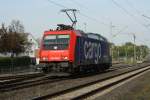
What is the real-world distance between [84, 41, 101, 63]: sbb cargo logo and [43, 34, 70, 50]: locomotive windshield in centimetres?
264

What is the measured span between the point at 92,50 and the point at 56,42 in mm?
5234

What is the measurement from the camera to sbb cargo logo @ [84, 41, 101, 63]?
102 feet

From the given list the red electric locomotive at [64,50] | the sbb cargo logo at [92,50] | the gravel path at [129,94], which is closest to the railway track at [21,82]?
the red electric locomotive at [64,50]

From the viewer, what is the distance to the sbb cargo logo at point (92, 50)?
102 ft

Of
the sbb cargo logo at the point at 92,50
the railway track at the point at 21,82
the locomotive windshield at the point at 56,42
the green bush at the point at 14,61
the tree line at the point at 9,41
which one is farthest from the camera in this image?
the tree line at the point at 9,41

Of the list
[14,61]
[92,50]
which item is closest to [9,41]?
[14,61]

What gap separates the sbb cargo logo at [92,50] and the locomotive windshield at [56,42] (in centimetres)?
264

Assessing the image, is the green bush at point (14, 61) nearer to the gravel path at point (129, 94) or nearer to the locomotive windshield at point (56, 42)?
the locomotive windshield at point (56, 42)

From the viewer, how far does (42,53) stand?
2884 centimetres

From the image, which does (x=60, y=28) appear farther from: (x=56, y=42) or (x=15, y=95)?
(x=15, y=95)

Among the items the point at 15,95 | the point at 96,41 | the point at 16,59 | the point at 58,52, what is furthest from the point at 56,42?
the point at 16,59

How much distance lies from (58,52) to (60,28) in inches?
91.8

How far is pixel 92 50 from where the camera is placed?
3309cm

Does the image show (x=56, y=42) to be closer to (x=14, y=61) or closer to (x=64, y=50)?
(x=64, y=50)
